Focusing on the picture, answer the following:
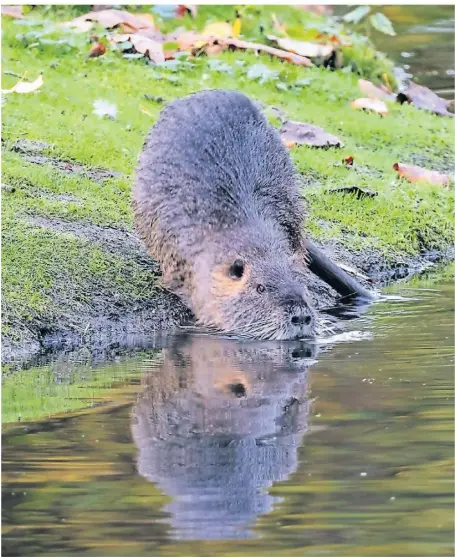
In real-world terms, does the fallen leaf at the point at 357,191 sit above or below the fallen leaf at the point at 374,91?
above

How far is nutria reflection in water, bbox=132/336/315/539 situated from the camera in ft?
13.8

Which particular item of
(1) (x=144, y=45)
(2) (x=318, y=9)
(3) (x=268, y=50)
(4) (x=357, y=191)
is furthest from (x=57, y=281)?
(2) (x=318, y=9)

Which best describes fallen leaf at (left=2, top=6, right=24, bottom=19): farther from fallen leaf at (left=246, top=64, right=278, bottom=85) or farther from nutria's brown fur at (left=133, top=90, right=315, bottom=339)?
nutria's brown fur at (left=133, top=90, right=315, bottom=339)

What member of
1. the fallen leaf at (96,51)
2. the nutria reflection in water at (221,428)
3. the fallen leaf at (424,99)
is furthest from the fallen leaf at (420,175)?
the nutria reflection in water at (221,428)

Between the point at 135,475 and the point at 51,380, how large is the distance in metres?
1.62

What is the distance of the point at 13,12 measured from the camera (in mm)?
11664

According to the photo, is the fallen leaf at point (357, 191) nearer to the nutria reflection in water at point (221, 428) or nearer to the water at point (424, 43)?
the nutria reflection in water at point (221, 428)

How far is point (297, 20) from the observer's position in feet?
45.1

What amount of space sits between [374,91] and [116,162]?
11.8 feet

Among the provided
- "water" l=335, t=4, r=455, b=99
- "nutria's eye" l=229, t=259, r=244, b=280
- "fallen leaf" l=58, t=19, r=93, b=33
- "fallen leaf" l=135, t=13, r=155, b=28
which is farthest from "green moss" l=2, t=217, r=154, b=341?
"water" l=335, t=4, r=455, b=99

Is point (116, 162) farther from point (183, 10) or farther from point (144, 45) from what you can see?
point (183, 10)

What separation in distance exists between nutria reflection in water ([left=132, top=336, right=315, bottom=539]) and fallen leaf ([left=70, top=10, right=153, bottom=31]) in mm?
5369

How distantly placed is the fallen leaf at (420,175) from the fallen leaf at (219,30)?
260 cm

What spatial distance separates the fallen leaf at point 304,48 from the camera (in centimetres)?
1230
